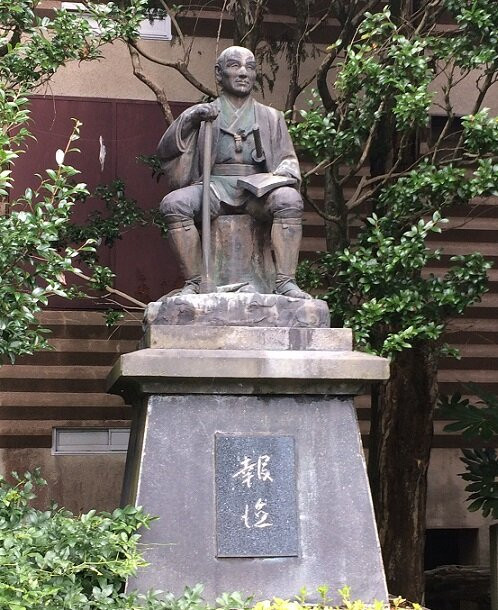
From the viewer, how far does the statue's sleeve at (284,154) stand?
7215mm

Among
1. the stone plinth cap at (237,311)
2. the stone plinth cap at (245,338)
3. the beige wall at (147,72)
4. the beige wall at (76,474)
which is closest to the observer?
the stone plinth cap at (245,338)

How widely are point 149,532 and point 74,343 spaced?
5412mm

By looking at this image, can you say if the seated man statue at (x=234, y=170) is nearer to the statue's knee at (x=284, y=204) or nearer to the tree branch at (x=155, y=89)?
the statue's knee at (x=284, y=204)

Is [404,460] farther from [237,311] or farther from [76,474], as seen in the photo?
[237,311]

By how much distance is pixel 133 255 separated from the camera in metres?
11.5

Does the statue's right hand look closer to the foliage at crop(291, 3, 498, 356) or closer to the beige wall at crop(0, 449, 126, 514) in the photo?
the foliage at crop(291, 3, 498, 356)

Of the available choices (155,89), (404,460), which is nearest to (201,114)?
(155,89)

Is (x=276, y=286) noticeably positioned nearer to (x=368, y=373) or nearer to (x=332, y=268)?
(x=368, y=373)

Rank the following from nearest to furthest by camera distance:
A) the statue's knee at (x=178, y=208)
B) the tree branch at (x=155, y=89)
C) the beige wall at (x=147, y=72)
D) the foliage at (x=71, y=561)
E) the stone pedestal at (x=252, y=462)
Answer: the foliage at (x=71, y=561), the stone pedestal at (x=252, y=462), the statue's knee at (x=178, y=208), the tree branch at (x=155, y=89), the beige wall at (x=147, y=72)

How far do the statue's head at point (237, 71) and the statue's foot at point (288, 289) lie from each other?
4.14 feet

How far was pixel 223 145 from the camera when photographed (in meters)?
7.23

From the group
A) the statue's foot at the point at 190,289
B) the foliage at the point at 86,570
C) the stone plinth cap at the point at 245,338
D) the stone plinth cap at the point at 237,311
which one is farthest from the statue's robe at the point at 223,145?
the foliage at the point at 86,570

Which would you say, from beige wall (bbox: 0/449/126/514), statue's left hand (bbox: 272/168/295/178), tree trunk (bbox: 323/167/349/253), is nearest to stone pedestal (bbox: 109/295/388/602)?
statue's left hand (bbox: 272/168/295/178)

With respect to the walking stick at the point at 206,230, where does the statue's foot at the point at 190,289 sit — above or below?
below
